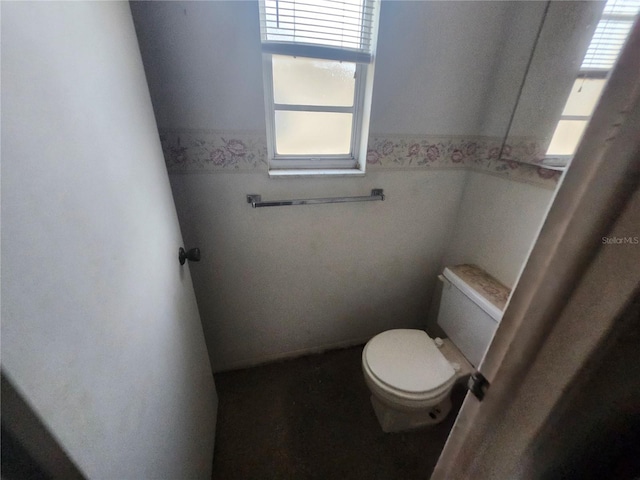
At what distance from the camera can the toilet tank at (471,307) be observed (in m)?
1.07

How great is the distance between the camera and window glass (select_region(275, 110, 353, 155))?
43.5 inches

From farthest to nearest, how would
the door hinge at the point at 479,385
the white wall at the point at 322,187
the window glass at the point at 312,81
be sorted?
the window glass at the point at 312,81
the white wall at the point at 322,187
the door hinge at the point at 479,385

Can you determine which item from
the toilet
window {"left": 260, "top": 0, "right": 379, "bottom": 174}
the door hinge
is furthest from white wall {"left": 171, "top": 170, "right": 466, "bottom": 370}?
the door hinge

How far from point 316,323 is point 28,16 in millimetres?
1468

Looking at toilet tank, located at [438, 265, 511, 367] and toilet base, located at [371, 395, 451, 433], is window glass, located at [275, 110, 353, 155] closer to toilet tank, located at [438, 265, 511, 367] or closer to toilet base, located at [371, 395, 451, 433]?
toilet tank, located at [438, 265, 511, 367]

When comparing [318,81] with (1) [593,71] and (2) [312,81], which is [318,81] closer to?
(2) [312,81]

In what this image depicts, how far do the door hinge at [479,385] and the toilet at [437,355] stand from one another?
0.69m

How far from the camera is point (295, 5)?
892 millimetres

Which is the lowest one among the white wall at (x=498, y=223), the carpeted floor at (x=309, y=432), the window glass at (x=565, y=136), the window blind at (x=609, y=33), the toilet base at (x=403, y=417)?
the carpeted floor at (x=309, y=432)

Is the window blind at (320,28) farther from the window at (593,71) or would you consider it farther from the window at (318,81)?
the window at (593,71)

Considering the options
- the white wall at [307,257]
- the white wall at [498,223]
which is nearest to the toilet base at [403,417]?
the white wall at [307,257]

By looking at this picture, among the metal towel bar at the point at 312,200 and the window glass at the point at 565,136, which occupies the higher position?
the window glass at the point at 565,136

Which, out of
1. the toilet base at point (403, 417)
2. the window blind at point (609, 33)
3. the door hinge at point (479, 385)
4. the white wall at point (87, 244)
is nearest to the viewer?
the white wall at point (87, 244)

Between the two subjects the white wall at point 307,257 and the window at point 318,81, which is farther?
the white wall at point 307,257
